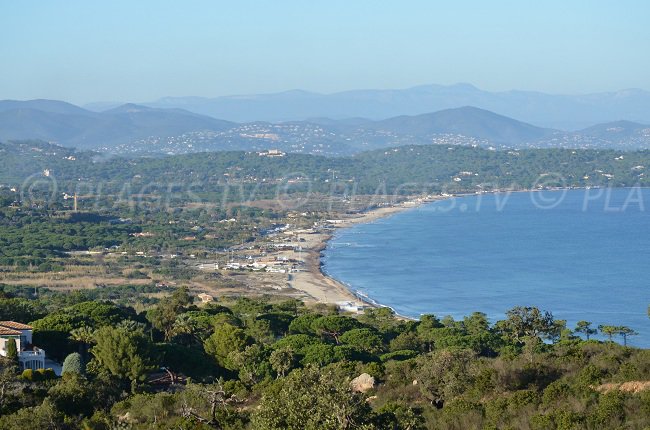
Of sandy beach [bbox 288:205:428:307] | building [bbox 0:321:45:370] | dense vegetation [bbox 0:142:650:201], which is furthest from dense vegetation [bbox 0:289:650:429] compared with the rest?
dense vegetation [bbox 0:142:650:201]

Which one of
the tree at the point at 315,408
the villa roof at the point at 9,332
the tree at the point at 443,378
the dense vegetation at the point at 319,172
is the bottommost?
the dense vegetation at the point at 319,172

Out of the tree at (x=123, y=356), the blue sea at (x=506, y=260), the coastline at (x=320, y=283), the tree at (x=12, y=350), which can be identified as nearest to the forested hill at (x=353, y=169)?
the blue sea at (x=506, y=260)

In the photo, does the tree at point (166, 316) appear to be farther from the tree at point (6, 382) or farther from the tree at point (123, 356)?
the tree at point (6, 382)

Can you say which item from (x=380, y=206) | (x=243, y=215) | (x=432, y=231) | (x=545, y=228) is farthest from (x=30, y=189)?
(x=545, y=228)

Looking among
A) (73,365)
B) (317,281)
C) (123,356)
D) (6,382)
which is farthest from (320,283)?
(6,382)

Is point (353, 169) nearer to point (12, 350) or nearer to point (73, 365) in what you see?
point (12, 350)

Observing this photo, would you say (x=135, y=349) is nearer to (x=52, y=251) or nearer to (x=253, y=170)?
(x=52, y=251)
